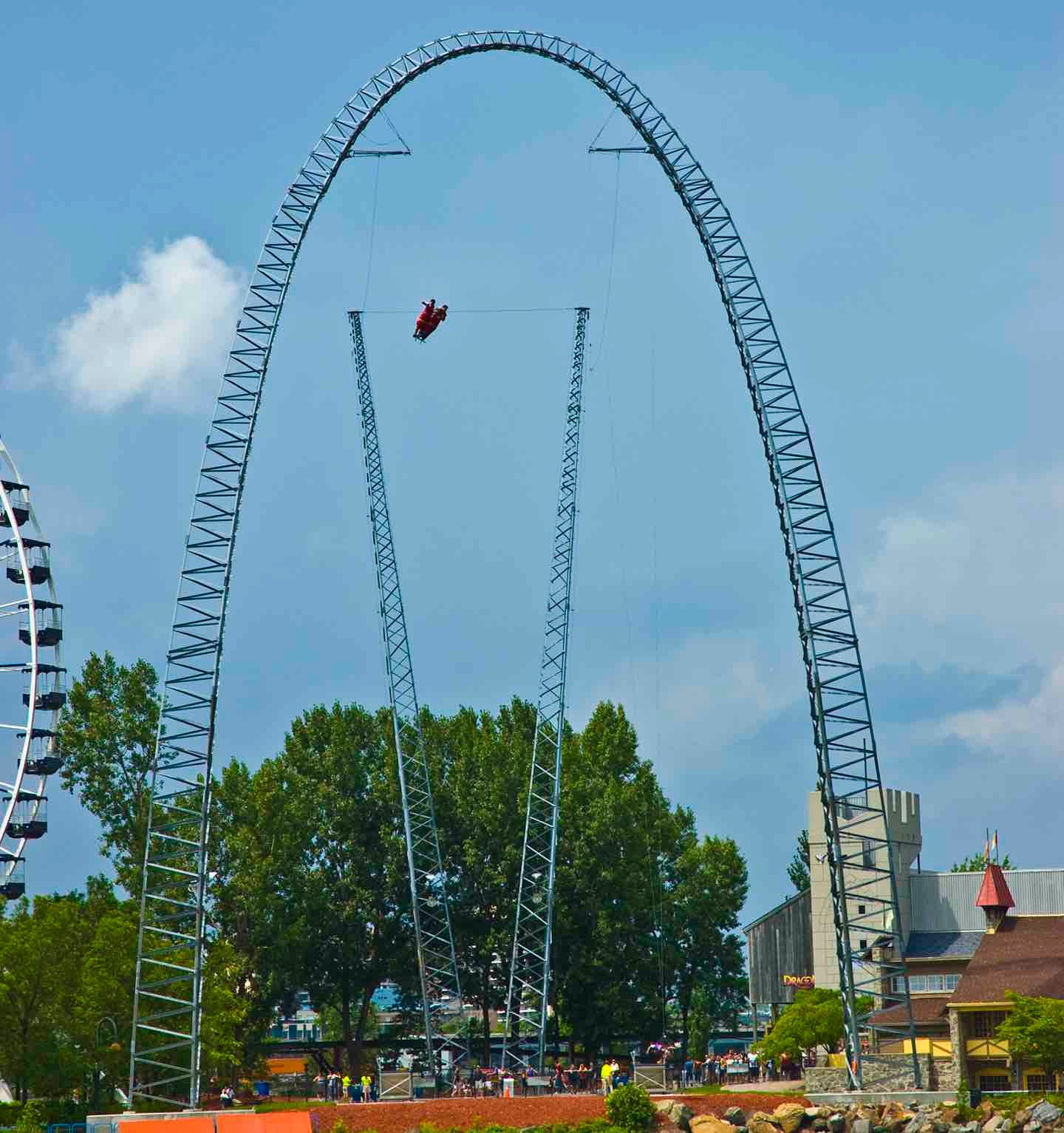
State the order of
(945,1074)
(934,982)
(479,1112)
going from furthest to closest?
(934,982)
(945,1074)
(479,1112)

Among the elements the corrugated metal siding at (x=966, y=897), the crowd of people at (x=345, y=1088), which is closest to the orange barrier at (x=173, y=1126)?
the crowd of people at (x=345, y=1088)

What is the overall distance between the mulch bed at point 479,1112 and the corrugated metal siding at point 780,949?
110 feet

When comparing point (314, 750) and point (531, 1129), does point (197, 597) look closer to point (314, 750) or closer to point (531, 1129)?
point (531, 1129)

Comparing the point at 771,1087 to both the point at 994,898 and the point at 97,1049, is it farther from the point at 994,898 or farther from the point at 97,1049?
the point at 97,1049

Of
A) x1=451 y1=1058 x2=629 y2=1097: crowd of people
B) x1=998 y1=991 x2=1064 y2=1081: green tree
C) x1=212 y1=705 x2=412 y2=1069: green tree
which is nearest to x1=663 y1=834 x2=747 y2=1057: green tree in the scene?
x1=212 y1=705 x2=412 y2=1069: green tree

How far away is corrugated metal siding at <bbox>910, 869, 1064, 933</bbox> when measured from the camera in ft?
275

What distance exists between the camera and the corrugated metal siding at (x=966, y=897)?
275ft

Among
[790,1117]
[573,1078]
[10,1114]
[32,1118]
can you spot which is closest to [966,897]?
[573,1078]

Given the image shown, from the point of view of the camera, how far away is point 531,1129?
52469 millimetres

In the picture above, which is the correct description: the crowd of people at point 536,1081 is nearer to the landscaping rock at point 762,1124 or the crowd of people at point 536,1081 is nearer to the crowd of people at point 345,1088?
the crowd of people at point 345,1088

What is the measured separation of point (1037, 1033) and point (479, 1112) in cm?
2095

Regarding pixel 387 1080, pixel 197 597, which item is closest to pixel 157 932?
pixel 387 1080

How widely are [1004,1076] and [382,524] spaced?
118ft

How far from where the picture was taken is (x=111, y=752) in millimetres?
79562
